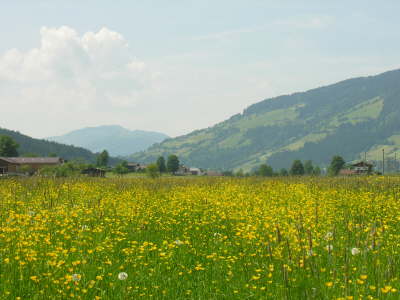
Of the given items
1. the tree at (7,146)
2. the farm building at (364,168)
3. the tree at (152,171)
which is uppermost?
the tree at (7,146)

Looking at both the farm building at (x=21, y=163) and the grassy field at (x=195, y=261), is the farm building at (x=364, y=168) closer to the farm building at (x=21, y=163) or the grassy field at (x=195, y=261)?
the grassy field at (x=195, y=261)

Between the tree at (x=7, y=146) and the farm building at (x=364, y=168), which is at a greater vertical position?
the tree at (x=7, y=146)

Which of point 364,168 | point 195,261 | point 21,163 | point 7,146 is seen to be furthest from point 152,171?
point 21,163

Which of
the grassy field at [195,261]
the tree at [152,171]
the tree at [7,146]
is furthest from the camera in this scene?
the tree at [7,146]

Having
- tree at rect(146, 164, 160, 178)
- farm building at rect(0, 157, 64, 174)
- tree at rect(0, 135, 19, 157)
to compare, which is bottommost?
tree at rect(146, 164, 160, 178)

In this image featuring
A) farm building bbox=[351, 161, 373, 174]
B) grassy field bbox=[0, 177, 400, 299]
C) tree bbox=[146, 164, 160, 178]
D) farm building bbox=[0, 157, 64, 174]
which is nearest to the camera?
grassy field bbox=[0, 177, 400, 299]

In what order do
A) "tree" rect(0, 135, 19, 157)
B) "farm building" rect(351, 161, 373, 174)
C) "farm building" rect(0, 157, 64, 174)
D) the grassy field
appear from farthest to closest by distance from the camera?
Result: "tree" rect(0, 135, 19, 157)
"farm building" rect(0, 157, 64, 174)
"farm building" rect(351, 161, 373, 174)
the grassy field

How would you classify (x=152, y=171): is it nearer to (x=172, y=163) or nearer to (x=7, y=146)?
(x=7, y=146)

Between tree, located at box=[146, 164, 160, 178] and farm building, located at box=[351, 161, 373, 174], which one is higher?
tree, located at box=[146, 164, 160, 178]

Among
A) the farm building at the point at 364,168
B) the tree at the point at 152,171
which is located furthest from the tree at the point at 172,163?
the farm building at the point at 364,168

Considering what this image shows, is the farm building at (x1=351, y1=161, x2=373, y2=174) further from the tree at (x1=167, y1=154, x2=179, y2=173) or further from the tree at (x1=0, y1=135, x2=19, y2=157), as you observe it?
the tree at (x1=0, y1=135, x2=19, y2=157)

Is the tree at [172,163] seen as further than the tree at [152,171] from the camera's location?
Yes

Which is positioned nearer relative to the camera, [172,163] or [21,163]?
[21,163]

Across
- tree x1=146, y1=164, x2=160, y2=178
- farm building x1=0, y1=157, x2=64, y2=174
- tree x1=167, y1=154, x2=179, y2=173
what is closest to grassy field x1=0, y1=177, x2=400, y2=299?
tree x1=146, y1=164, x2=160, y2=178
